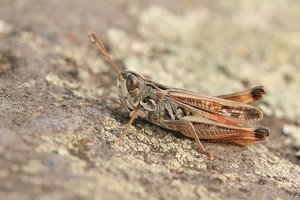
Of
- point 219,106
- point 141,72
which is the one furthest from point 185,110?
point 141,72

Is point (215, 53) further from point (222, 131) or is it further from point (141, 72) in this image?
point (222, 131)

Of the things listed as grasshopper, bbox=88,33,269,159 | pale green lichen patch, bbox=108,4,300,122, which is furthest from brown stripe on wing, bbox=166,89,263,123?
pale green lichen patch, bbox=108,4,300,122

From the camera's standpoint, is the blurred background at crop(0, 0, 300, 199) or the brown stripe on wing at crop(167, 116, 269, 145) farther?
the brown stripe on wing at crop(167, 116, 269, 145)

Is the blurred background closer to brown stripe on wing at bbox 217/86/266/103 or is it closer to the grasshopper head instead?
the grasshopper head

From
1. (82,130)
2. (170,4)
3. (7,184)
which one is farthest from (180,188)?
(170,4)

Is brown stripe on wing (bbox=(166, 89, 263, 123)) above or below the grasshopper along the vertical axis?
above

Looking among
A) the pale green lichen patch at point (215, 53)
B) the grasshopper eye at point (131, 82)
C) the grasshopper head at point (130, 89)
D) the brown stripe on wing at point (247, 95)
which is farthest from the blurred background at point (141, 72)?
the brown stripe on wing at point (247, 95)
